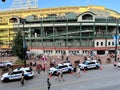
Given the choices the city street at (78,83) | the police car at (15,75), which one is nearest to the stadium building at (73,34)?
the city street at (78,83)

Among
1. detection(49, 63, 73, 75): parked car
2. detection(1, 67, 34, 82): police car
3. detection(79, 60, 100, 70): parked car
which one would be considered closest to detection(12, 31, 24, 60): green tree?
detection(49, 63, 73, 75): parked car

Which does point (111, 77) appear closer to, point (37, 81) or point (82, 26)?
point (37, 81)

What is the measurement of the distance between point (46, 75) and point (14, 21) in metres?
57.5

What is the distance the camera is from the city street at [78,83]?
31.3m

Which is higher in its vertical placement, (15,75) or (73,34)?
(73,34)

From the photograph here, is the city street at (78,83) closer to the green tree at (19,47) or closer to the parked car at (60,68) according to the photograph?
the parked car at (60,68)

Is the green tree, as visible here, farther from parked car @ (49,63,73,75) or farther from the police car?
the police car

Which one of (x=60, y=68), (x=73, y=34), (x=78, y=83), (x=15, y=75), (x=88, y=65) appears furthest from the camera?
(x=73, y=34)

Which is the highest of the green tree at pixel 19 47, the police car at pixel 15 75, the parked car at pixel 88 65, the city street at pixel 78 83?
the green tree at pixel 19 47

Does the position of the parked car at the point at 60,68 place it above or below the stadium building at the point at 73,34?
below

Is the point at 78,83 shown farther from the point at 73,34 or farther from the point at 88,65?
the point at 73,34

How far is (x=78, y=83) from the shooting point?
33.6 meters

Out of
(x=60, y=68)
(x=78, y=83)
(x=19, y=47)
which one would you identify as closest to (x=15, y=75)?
(x=60, y=68)

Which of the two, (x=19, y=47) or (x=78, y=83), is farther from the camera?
(x=19, y=47)
